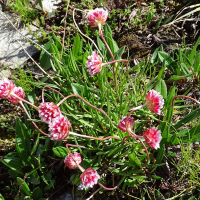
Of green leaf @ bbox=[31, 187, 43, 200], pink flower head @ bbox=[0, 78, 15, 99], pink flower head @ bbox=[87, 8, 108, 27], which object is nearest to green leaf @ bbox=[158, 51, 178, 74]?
pink flower head @ bbox=[87, 8, 108, 27]

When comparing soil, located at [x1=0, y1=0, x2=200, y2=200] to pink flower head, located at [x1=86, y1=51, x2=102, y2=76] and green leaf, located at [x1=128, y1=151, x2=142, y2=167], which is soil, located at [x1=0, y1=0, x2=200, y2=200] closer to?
green leaf, located at [x1=128, y1=151, x2=142, y2=167]

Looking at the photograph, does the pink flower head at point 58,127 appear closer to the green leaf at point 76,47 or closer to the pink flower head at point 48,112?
the pink flower head at point 48,112

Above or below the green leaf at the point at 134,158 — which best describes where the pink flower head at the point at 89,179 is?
above

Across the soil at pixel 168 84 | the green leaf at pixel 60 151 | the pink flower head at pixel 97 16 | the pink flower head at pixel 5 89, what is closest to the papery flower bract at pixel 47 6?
the soil at pixel 168 84

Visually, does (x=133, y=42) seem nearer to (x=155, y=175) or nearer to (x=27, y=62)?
(x=27, y=62)

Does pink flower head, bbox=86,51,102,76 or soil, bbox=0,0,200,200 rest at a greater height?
pink flower head, bbox=86,51,102,76

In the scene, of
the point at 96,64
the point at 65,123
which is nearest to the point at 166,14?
the point at 96,64

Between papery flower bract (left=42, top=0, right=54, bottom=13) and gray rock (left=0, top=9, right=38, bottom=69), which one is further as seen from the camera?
papery flower bract (left=42, top=0, right=54, bottom=13)
